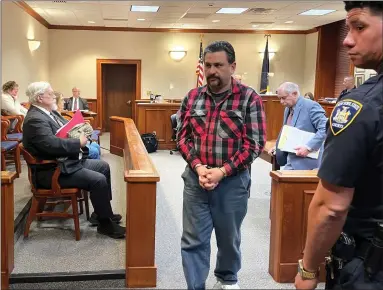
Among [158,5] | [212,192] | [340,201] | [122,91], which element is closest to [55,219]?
[212,192]

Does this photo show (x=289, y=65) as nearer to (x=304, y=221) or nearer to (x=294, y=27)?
(x=294, y=27)

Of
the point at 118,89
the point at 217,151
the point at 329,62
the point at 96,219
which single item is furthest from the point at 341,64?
the point at 217,151

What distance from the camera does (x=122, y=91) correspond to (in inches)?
478

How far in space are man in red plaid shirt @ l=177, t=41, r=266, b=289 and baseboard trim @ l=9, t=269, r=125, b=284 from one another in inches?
25.8

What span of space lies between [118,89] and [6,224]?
9876mm

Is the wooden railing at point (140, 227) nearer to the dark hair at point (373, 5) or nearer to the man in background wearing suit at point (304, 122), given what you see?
the man in background wearing suit at point (304, 122)

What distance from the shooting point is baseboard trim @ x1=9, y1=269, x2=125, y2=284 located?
2.63 meters

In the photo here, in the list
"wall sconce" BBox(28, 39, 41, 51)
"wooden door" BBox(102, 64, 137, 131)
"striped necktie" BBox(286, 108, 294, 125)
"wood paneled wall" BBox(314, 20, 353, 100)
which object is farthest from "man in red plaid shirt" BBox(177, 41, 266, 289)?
"wooden door" BBox(102, 64, 137, 131)

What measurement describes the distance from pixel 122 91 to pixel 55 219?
8.55 metres

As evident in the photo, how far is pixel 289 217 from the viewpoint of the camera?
2676 millimetres

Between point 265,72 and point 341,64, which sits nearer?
point 341,64

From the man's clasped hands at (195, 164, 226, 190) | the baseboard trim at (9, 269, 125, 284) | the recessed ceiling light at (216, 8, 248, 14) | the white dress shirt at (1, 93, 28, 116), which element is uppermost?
the recessed ceiling light at (216, 8, 248, 14)

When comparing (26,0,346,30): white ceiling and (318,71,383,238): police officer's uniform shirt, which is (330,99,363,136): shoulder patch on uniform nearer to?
(318,71,383,238): police officer's uniform shirt

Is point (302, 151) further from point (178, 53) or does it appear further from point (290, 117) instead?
point (178, 53)
